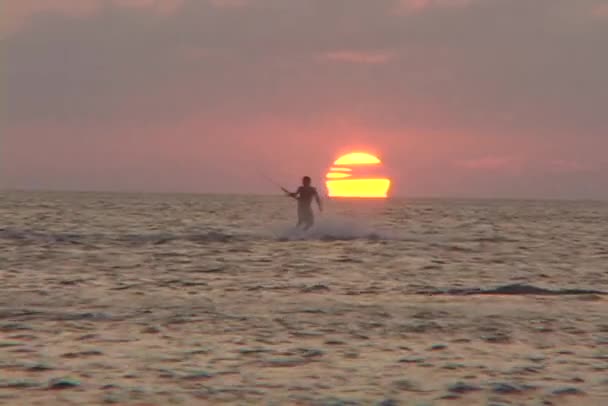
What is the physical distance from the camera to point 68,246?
28.9 metres

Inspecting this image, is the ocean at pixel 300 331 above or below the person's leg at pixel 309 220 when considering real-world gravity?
below

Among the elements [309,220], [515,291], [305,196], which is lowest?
[515,291]

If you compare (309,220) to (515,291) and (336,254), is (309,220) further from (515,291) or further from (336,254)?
(515,291)

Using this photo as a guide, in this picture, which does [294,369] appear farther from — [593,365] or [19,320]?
[19,320]

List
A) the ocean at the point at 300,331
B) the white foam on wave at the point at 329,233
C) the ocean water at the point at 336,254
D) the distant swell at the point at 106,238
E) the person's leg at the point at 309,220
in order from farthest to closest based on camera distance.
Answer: the white foam on wave at the point at 329,233 < the person's leg at the point at 309,220 < the distant swell at the point at 106,238 < the ocean water at the point at 336,254 < the ocean at the point at 300,331

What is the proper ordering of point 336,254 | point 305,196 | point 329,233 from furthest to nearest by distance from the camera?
point 329,233 → point 305,196 → point 336,254

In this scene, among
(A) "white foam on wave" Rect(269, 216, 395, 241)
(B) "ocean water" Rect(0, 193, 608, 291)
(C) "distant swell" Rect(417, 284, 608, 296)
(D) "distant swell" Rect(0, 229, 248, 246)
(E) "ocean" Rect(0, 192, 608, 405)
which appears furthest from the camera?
(A) "white foam on wave" Rect(269, 216, 395, 241)

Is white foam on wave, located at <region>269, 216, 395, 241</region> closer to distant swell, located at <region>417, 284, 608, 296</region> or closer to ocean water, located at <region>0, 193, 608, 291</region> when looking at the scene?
ocean water, located at <region>0, 193, 608, 291</region>

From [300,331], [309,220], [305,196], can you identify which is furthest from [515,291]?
[309,220]

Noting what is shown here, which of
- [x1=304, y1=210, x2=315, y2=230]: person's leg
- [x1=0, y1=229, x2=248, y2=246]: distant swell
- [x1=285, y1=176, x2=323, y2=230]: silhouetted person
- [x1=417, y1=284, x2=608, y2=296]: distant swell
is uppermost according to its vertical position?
[x1=285, y1=176, x2=323, y2=230]: silhouetted person

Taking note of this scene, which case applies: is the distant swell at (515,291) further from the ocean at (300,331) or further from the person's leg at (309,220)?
the person's leg at (309,220)

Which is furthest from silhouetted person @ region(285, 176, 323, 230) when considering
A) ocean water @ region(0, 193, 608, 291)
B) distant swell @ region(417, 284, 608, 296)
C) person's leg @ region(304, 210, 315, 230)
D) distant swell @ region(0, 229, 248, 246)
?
distant swell @ region(417, 284, 608, 296)

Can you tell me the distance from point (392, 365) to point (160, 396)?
106 inches

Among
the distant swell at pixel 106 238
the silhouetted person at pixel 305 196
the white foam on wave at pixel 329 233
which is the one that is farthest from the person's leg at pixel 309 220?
the distant swell at pixel 106 238
